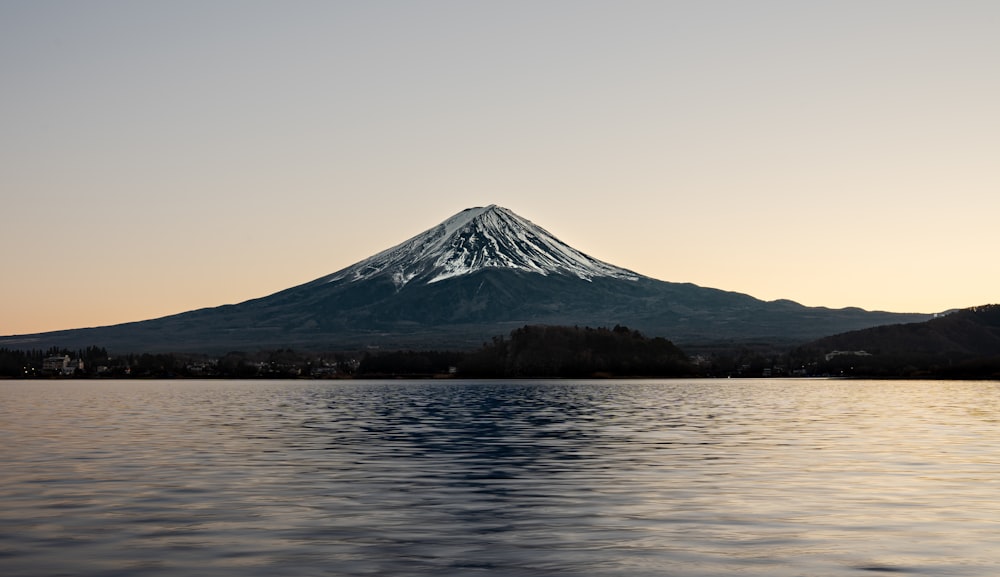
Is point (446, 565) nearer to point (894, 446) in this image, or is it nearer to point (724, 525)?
point (724, 525)

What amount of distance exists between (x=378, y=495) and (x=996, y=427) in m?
46.4

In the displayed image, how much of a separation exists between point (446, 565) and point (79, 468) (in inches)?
981

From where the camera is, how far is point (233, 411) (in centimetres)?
9900

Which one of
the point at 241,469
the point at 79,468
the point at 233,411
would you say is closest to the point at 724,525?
the point at 241,469

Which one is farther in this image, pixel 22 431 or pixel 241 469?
pixel 22 431

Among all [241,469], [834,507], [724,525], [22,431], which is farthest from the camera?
[22,431]

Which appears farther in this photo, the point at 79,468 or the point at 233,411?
the point at 233,411

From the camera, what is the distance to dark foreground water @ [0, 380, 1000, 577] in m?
24.0

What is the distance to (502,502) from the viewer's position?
3394 centimetres

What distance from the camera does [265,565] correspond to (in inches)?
920

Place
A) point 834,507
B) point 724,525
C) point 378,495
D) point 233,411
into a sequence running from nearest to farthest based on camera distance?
point 724,525 < point 834,507 < point 378,495 < point 233,411

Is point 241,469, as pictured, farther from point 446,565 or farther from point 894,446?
point 894,446

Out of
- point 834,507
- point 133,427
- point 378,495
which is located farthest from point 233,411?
point 834,507

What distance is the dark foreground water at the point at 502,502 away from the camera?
23969mm
